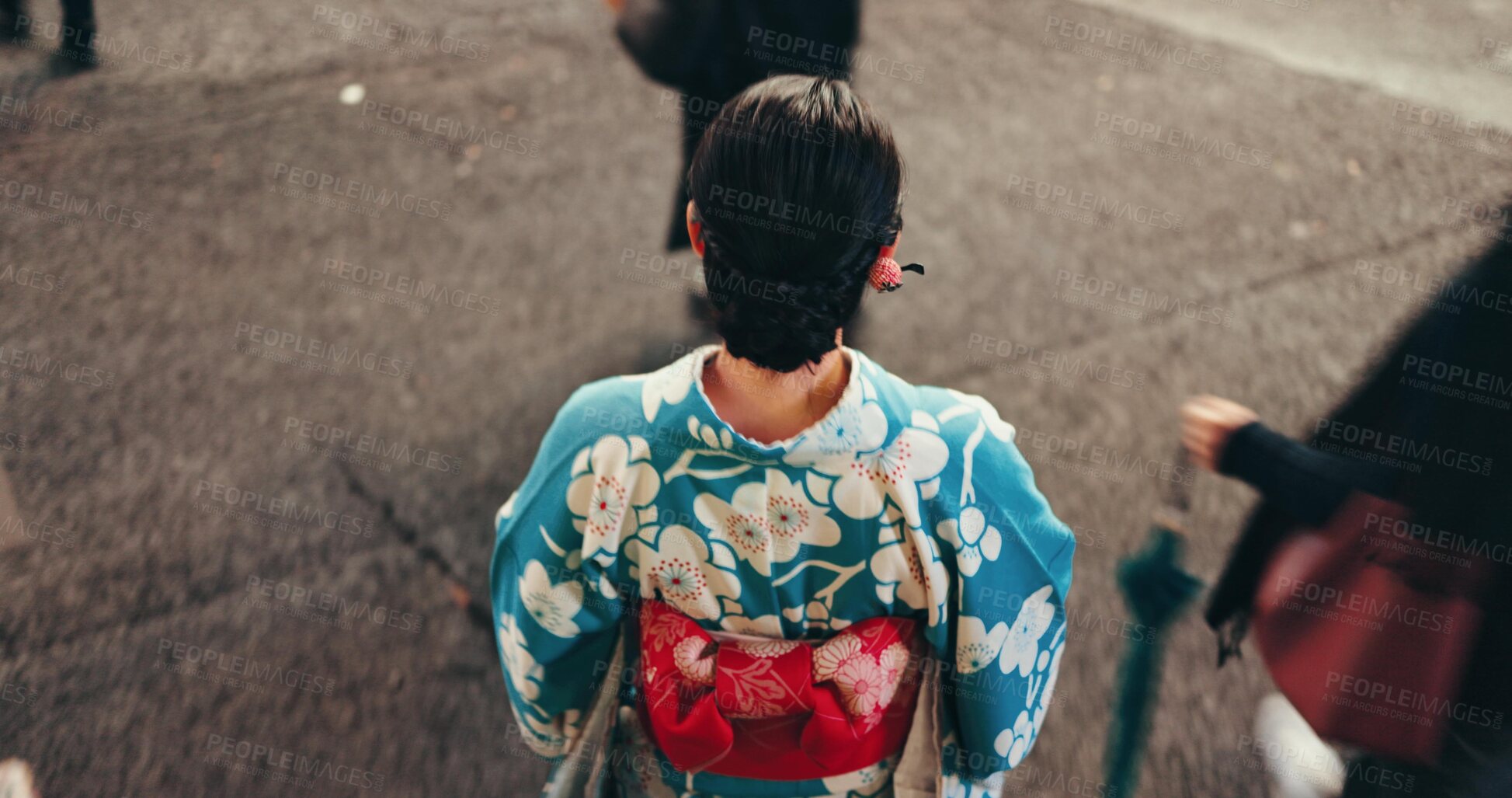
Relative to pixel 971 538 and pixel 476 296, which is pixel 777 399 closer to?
pixel 971 538

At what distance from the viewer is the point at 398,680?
231cm

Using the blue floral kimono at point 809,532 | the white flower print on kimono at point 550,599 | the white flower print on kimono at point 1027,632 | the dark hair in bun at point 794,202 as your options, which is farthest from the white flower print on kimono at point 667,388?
the white flower print on kimono at point 1027,632

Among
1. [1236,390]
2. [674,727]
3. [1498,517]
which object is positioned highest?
[1498,517]

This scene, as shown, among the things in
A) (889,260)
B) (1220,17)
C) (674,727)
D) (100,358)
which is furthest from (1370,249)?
(100,358)

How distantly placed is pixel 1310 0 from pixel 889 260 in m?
4.64

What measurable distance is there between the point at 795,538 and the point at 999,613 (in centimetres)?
32

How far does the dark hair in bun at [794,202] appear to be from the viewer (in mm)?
1015

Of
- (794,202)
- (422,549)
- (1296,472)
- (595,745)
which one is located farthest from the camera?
(422,549)

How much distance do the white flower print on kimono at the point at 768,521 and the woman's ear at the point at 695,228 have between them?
0.31 m

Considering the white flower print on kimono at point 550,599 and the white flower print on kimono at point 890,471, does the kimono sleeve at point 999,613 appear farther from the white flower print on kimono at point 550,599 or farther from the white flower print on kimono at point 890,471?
the white flower print on kimono at point 550,599

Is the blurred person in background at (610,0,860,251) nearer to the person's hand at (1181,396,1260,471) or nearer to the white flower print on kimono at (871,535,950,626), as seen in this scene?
the person's hand at (1181,396,1260,471)

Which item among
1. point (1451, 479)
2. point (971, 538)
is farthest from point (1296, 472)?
point (971, 538)

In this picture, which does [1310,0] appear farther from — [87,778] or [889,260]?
[87,778]

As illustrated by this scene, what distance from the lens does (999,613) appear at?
1289mm
